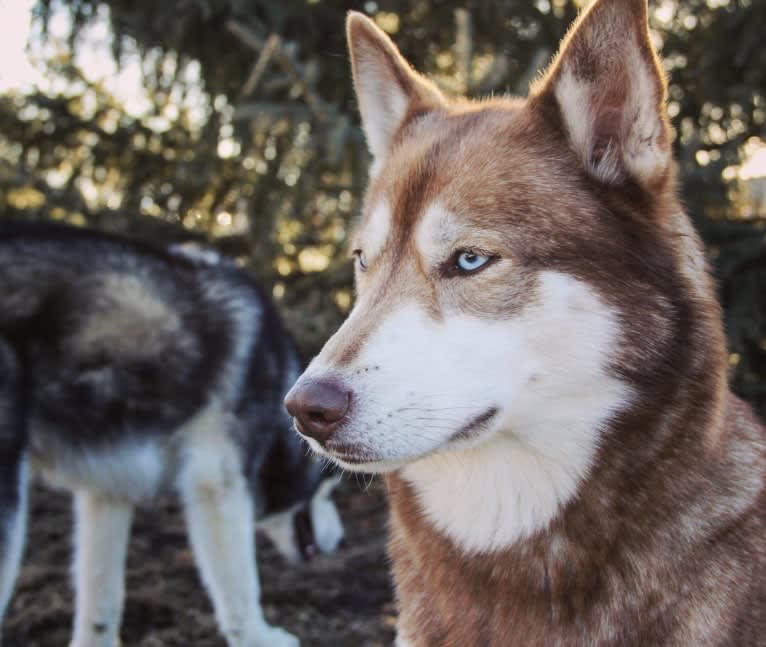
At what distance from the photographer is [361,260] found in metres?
2.17

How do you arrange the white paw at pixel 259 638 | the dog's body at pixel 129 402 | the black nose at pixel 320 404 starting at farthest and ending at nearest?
the white paw at pixel 259 638, the dog's body at pixel 129 402, the black nose at pixel 320 404

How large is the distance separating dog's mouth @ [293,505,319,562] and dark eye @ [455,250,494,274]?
2749 millimetres

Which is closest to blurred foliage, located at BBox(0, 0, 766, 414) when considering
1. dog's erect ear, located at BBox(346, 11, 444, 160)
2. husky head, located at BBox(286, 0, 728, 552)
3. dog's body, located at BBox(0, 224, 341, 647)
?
dog's body, located at BBox(0, 224, 341, 647)

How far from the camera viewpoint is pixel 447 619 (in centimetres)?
188

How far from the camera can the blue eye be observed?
1814 mm

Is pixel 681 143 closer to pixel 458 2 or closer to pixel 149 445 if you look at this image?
pixel 458 2

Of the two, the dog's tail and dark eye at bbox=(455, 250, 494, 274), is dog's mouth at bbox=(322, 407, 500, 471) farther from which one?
the dog's tail

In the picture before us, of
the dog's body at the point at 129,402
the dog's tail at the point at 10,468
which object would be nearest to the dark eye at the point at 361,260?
the dog's body at the point at 129,402

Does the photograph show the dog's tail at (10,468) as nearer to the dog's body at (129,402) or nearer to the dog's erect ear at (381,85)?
the dog's body at (129,402)

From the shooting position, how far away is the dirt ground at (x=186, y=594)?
3.76 metres

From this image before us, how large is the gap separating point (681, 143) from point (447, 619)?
12.2 feet

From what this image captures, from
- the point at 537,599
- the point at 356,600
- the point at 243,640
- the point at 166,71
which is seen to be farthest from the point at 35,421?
the point at 166,71

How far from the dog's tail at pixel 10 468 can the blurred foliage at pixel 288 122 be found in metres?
2.01

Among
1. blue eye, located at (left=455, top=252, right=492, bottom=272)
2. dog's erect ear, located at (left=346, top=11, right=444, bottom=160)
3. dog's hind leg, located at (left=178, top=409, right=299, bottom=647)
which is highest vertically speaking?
dog's erect ear, located at (left=346, top=11, right=444, bottom=160)
